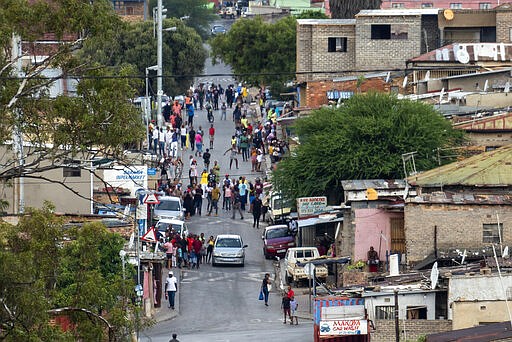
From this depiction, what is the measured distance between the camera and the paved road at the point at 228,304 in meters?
45.3

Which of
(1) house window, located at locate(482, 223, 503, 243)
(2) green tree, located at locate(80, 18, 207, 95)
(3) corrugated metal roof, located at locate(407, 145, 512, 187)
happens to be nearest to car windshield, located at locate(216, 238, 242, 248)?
(3) corrugated metal roof, located at locate(407, 145, 512, 187)

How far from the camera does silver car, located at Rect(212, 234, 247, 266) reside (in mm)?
57062

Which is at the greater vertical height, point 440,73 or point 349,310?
point 440,73

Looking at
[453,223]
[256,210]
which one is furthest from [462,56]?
[453,223]

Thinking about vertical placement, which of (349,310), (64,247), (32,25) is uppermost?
(32,25)

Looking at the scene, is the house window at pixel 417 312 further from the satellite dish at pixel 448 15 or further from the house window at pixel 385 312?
the satellite dish at pixel 448 15

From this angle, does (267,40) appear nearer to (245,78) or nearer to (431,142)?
(245,78)

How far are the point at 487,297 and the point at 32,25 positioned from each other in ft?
51.5

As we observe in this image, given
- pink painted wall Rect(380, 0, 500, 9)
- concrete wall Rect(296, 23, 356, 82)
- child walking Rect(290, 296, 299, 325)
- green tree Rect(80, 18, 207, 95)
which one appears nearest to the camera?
child walking Rect(290, 296, 299, 325)

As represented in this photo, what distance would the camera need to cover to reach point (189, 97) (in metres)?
90.8

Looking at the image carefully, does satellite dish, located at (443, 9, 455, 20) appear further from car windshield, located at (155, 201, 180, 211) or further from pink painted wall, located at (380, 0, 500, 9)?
pink painted wall, located at (380, 0, 500, 9)

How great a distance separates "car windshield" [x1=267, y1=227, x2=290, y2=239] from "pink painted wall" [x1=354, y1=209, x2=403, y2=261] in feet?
27.0

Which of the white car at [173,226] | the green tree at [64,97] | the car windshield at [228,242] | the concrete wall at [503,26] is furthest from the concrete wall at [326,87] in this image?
the green tree at [64,97]

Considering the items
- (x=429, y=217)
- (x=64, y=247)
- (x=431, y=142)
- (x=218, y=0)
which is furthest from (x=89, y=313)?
(x=218, y=0)
